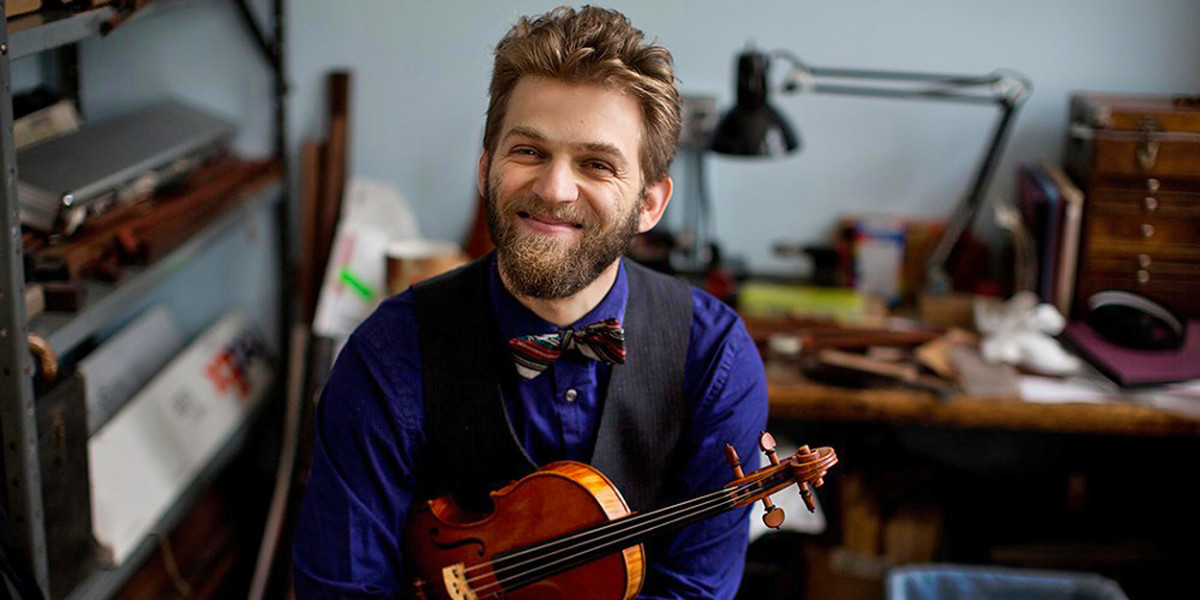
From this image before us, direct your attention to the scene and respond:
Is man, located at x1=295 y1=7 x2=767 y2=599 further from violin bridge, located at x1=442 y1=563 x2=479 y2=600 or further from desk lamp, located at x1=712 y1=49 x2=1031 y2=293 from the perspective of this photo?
desk lamp, located at x1=712 y1=49 x2=1031 y2=293

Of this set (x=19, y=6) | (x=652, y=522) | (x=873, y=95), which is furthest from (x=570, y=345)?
(x=873, y=95)

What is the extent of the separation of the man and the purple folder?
1.20 metres

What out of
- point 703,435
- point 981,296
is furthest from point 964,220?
point 703,435

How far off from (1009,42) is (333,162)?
66.9 inches

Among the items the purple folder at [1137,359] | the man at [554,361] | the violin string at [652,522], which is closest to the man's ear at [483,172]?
the man at [554,361]

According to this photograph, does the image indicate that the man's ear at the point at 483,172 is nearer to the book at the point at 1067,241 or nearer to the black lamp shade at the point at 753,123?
the black lamp shade at the point at 753,123

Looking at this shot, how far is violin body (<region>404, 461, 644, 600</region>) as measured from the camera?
1.55 meters

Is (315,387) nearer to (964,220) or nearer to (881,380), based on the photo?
(881,380)

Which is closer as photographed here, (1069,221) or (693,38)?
(1069,221)

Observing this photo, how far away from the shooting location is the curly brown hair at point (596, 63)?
1.54 m

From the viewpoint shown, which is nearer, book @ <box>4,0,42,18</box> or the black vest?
the black vest

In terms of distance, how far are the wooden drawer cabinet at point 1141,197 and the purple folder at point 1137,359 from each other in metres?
0.11

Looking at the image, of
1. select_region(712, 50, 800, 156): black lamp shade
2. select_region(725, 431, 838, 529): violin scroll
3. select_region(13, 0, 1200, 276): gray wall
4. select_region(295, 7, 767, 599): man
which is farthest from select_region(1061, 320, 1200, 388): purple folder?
select_region(725, 431, 838, 529): violin scroll

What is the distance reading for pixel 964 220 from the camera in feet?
9.90
